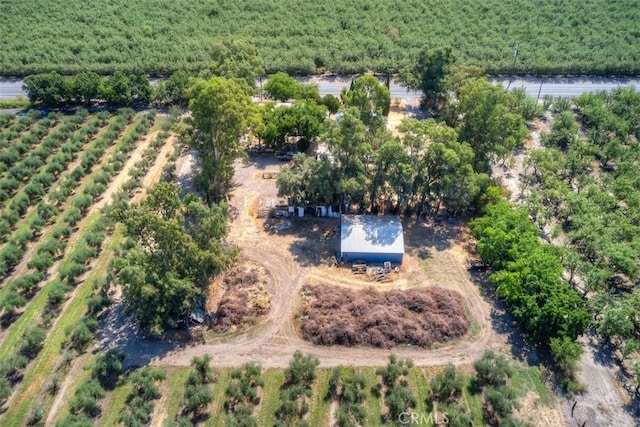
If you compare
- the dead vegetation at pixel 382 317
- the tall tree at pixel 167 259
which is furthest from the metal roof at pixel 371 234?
the tall tree at pixel 167 259

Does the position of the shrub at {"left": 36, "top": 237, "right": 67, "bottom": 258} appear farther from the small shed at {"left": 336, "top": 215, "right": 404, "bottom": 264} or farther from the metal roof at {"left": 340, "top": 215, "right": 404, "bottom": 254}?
the metal roof at {"left": 340, "top": 215, "right": 404, "bottom": 254}

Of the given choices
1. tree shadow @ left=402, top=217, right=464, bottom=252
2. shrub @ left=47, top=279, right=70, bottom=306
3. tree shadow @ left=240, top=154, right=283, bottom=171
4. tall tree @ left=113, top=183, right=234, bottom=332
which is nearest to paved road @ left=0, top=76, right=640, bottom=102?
tree shadow @ left=240, top=154, right=283, bottom=171

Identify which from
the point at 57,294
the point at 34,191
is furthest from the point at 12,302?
the point at 34,191

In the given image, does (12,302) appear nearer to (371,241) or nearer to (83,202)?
(83,202)

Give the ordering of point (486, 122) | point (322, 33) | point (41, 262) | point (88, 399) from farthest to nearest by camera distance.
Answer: point (322, 33)
point (486, 122)
point (41, 262)
point (88, 399)

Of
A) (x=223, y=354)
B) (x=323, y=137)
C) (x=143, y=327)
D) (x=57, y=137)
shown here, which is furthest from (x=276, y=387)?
(x=57, y=137)

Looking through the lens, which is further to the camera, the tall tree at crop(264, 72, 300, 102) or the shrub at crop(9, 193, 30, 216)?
the tall tree at crop(264, 72, 300, 102)
